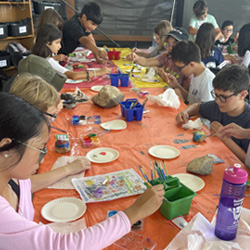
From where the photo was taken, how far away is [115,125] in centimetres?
201

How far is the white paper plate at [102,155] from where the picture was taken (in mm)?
1554

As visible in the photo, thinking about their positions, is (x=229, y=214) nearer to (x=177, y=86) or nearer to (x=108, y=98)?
(x=108, y=98)

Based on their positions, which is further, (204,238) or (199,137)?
(199,137)

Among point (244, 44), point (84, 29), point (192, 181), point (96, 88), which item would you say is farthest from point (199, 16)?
point (192, 181)

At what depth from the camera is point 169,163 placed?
153cm

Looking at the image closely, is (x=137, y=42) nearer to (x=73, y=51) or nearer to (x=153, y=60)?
(x=73, y=51)

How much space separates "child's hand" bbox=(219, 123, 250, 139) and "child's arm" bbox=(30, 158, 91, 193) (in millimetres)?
836

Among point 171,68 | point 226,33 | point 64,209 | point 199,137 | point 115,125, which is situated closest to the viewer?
point 64,209

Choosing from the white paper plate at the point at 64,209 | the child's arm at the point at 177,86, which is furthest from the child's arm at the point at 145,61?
the white paper plate at the point at 64,209

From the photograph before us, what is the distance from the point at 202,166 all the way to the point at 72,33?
10.2ft

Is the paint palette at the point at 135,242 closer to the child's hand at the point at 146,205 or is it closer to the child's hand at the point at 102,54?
the child's hand at the point at 146,205

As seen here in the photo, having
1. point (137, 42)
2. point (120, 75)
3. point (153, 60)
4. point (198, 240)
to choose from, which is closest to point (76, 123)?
point (120, 75)

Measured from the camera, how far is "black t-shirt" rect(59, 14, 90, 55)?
12.7 ft

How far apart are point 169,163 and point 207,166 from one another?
22cm
